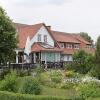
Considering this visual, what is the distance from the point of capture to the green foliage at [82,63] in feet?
135

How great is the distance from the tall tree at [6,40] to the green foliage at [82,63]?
7.57 meters

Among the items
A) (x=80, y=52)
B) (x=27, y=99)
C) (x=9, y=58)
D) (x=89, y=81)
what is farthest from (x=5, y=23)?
(x=27, y=99)

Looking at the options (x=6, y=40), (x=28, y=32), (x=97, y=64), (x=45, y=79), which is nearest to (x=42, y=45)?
(x=28, y=32)

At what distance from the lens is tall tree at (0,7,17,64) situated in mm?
39375

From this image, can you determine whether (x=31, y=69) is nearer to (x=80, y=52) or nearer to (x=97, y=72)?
(x=80, y=52)

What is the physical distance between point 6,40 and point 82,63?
350 inches

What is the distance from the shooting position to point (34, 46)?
59125 mm

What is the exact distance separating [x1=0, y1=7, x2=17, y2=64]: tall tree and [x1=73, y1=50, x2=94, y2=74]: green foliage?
757cm

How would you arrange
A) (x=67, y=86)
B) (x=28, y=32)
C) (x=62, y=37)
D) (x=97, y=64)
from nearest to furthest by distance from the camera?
1. (x=67, y=86)
2. (x=97, y=64)
3. (x=28, y=32)
4. (x=62, y=37)

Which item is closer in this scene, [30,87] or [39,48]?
[30,87]

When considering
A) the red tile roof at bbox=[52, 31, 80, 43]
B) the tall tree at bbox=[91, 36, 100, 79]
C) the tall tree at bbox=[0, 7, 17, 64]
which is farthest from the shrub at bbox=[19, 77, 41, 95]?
the red tile roof at bbox=[52, 31, 80, 43]

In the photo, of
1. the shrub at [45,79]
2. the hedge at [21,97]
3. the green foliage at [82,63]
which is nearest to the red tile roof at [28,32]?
the green foliage at [82,63]

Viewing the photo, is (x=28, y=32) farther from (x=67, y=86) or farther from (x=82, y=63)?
(x=67, y=86)

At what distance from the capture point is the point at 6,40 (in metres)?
39.8
